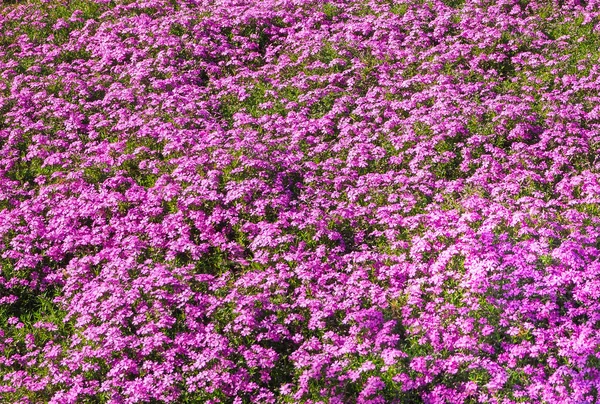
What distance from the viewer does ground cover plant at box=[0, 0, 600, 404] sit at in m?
7.86

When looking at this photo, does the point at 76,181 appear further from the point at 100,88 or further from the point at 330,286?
the point at 330,286

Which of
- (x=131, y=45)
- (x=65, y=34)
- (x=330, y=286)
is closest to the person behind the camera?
(x=330, y=286)

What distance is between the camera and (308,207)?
10812 millimetres

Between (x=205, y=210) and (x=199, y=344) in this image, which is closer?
(x=199, y=344)

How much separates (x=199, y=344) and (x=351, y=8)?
38.6 ft

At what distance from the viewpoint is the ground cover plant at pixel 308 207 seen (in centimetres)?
786

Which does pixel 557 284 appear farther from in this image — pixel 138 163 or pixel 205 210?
pixel 138 163

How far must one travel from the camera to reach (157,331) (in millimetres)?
8703

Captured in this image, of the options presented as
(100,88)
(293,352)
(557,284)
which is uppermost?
(100,88)

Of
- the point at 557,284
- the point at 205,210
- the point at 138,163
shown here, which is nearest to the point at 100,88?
the point at 138,163

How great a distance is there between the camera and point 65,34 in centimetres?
1859

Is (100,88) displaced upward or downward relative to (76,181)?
upward

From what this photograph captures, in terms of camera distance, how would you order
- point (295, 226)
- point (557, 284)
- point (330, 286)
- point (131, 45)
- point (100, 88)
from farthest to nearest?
point (131, 45) → point (100, 88) → point (295, 226) → point (330, 286) → point (557, 284)

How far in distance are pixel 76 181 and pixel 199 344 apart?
537cm
